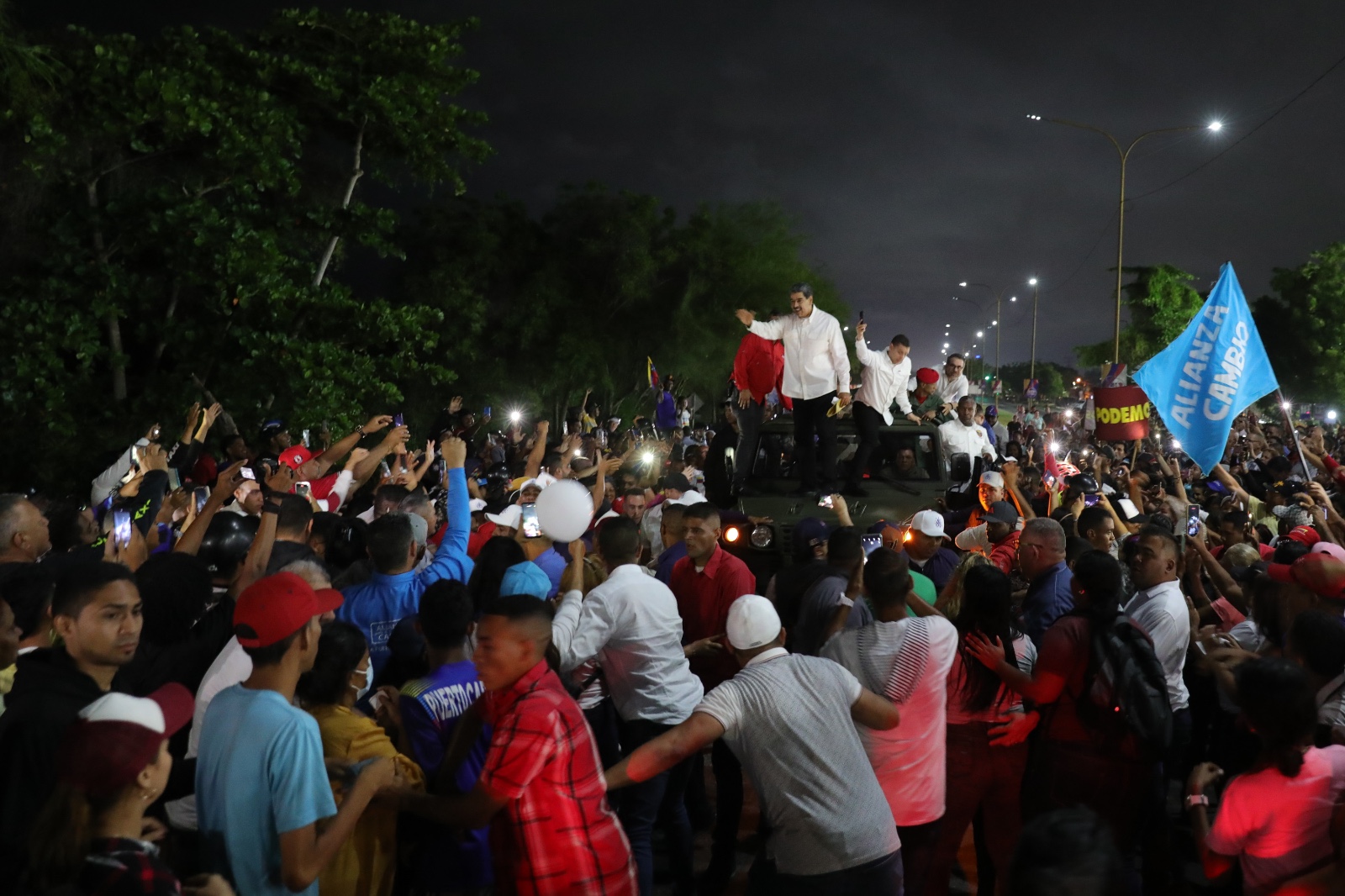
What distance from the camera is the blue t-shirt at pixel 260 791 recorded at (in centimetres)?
273

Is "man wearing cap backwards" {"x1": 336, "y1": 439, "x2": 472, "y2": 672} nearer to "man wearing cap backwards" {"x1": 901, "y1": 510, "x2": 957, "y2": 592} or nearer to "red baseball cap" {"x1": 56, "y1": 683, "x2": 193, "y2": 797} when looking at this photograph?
"red baseball cap" {"x1": 56, "y1": 683, "x2": 193, "y2": 797}

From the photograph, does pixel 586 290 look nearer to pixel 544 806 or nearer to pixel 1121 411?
pixel 1121 411

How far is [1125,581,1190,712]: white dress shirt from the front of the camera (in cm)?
455

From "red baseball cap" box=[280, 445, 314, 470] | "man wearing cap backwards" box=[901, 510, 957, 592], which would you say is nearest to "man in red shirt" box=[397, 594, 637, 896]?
"man wearing cap backwards" box=[901, 510, 957, 592]

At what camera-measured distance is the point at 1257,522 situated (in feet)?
28.9

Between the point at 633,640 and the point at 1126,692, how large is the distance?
2.01m

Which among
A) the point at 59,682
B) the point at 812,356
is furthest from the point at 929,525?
the point at 59,682

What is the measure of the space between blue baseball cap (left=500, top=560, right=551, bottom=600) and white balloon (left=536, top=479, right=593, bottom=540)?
40cm

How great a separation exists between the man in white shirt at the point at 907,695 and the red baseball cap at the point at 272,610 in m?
2.00

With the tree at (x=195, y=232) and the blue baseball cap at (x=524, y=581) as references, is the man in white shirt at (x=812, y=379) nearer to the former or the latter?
the blue baseball cap at (x=524, y=581)

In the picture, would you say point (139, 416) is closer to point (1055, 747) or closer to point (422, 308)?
point (422, 308)

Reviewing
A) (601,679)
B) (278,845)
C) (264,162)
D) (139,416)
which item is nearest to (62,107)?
(264,162)

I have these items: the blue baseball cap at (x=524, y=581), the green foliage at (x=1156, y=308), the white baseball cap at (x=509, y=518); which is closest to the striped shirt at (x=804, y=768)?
the blue baseball cap at (x=524, y=581)

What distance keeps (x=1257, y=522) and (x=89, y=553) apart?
8844 mm
